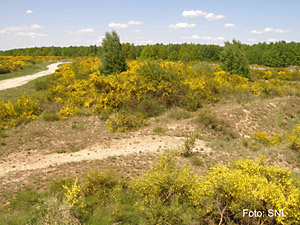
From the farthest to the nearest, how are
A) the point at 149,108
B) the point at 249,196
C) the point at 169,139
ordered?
the point at 149,108
the point at 169,139
the point at 249,196

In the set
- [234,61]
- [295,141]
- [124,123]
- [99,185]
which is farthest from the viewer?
[234,61]

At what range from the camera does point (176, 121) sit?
1238cm

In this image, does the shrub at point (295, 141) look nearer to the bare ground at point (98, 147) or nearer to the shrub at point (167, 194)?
the bare ground at point (98, 147)

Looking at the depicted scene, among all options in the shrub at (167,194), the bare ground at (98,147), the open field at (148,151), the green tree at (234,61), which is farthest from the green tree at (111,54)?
the shrub at (167,194)

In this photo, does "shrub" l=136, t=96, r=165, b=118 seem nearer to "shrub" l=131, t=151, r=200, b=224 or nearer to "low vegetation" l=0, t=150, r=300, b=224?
"low vegetation" l=0, t=150, r=300, b=224

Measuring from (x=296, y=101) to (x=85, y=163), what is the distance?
47.4ft

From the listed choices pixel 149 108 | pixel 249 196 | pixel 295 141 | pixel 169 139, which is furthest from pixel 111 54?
pixel 249 196

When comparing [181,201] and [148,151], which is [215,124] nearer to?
[148,151]

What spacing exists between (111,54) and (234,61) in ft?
36.5

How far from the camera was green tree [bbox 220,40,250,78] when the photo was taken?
20672 millimetres

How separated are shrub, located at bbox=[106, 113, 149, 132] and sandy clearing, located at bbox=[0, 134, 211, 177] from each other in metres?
0.89

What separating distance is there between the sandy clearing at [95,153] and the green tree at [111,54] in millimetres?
8773

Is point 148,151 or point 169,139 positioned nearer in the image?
point 148,151

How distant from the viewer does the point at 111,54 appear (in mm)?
17625
